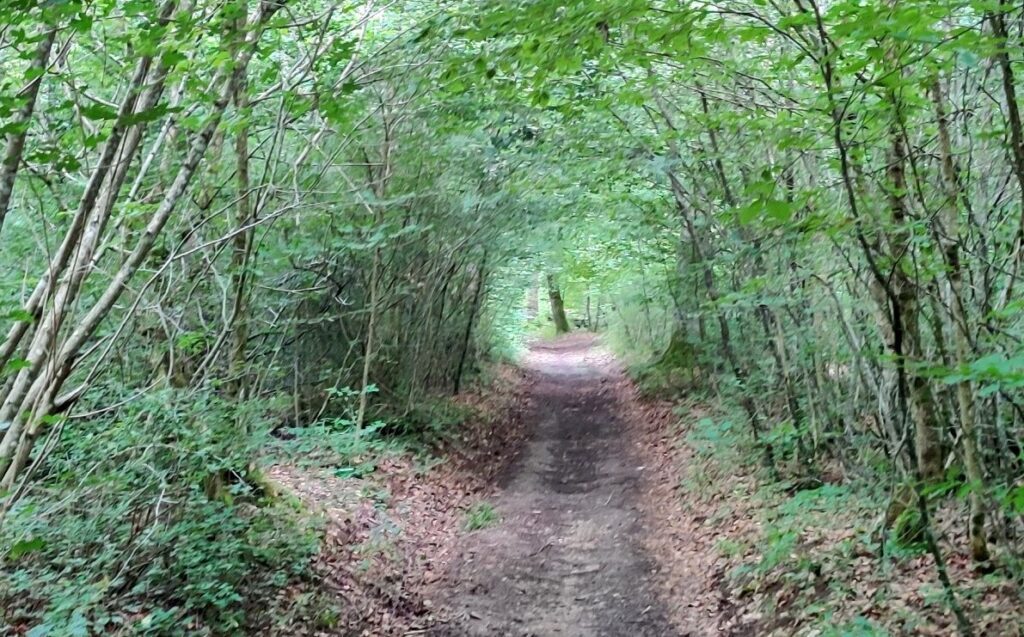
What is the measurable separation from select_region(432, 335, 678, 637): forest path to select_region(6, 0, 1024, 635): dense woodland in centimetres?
163

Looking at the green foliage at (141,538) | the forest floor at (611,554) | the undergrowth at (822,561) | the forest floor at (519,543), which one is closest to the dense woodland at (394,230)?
the green foliage at (141,538)

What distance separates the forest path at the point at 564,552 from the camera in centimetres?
641

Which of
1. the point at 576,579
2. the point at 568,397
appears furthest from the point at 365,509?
the point at 568,397

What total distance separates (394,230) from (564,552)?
15.5 feet

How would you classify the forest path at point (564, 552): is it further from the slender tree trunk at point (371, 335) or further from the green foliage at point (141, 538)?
the slender tree trunk at point (371, 335)

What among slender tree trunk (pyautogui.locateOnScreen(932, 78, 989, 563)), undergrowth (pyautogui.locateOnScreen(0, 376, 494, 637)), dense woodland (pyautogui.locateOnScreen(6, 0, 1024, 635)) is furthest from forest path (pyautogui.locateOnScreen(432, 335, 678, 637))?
slender tree trunk (pyautogui.locateOnScreen(932, 78, 989, 563))

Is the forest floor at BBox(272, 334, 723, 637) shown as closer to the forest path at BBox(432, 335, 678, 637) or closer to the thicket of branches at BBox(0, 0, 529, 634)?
the forest path at BBox(432, 335, 678, 637)

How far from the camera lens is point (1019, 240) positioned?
453 cm

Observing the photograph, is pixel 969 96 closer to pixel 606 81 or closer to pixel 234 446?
pixel 606 81

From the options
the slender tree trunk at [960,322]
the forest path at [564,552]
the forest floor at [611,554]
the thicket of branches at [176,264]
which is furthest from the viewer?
the forest path at [564,552]

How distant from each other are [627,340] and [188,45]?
59.0 feet

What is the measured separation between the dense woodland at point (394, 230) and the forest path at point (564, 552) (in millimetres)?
1634

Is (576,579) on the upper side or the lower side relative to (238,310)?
lower

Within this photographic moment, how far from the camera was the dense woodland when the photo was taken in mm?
3854
